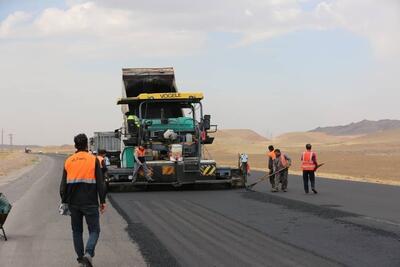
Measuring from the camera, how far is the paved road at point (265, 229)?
25.4 ft

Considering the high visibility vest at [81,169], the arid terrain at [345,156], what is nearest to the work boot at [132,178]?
the arid terrain at [345,156]

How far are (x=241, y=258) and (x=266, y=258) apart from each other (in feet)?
1.06

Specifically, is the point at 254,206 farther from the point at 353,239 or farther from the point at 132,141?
the point at 132,141

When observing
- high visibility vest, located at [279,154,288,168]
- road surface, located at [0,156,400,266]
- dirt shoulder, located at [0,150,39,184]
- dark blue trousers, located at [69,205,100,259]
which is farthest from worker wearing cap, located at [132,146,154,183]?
dark blue trousers, located at [69,205,100,259]

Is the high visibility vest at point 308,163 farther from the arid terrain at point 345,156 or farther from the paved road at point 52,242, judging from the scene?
the paved road at point 52,242

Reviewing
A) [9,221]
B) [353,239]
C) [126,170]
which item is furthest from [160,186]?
[353,239]

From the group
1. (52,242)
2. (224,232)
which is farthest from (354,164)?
(52,242)

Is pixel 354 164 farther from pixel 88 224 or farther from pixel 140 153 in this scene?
pixel 88 224

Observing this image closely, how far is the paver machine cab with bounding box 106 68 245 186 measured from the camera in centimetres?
1931

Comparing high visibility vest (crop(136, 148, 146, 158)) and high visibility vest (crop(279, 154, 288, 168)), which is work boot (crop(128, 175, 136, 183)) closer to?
high visibility vest (crop(136, 148, 146, 158))

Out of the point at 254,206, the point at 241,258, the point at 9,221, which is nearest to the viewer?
the point at 241,258

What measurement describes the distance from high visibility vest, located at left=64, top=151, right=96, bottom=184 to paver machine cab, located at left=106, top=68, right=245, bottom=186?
12086 mm

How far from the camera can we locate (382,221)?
11219 mm

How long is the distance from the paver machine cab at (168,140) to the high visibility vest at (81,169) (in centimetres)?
1209
